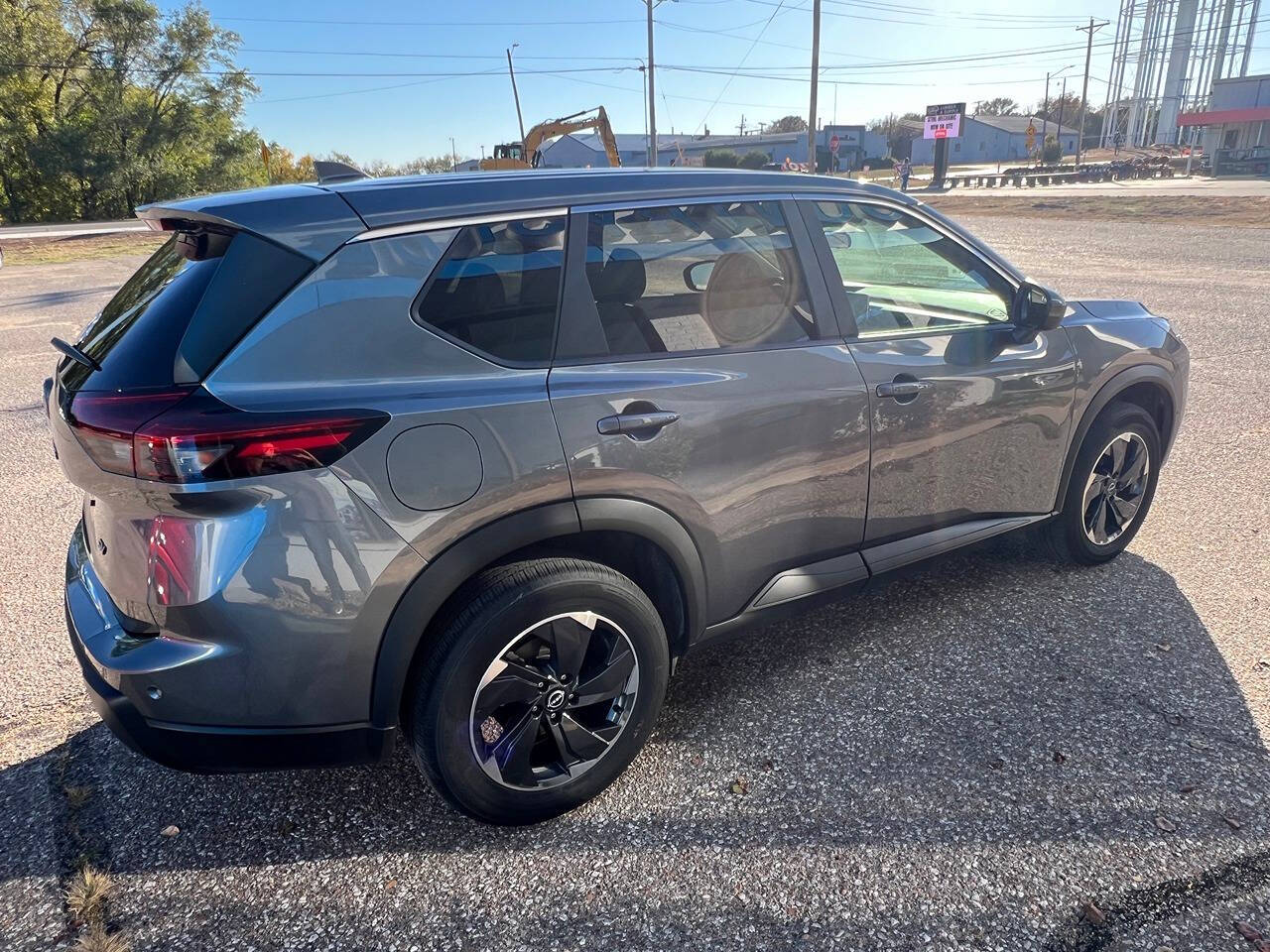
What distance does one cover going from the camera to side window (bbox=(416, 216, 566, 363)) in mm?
2295

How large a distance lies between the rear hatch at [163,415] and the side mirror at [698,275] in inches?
50.9

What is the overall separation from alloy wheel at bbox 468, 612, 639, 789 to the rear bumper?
30cm

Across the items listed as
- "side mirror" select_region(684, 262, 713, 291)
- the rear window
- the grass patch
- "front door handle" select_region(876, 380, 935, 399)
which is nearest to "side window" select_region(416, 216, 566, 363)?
the rear window

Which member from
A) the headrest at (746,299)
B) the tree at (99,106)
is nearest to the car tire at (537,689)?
the headrest at (746,299)

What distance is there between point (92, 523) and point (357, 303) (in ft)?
3.27

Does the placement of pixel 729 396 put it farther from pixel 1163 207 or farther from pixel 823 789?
pixel 1163 207

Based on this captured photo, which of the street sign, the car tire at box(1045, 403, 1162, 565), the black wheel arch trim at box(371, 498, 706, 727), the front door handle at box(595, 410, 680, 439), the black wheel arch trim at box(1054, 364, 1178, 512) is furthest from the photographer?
the street sign

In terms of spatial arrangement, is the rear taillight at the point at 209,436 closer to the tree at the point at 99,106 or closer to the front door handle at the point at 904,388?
the front door handle at the point at 904,388

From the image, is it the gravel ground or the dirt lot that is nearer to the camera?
the gravel ground

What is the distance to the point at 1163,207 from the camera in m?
26.8

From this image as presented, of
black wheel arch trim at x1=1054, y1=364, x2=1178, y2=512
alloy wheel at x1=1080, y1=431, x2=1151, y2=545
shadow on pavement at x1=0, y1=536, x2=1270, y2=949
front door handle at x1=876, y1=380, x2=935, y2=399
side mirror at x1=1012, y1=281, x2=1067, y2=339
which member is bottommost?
shadow on pavement at x1=0, y1=536, x2=1270, y2=949

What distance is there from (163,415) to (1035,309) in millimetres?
3102

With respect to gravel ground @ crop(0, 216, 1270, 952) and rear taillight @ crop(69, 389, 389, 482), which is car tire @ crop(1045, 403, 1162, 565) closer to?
gravel ground @ crop(0, 216, 1270, 952)

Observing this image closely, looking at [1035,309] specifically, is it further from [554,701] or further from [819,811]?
[554,701]
